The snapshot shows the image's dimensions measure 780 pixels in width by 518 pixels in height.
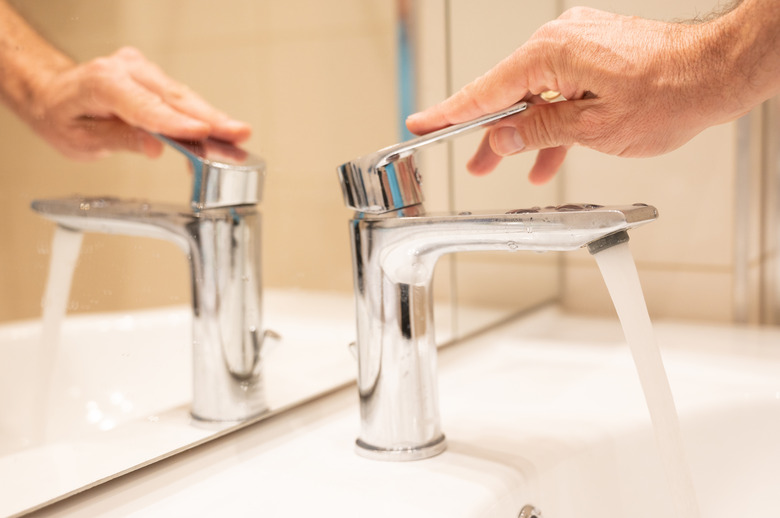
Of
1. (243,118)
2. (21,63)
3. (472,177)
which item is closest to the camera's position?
(21,63)

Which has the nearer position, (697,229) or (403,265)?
(403,265)

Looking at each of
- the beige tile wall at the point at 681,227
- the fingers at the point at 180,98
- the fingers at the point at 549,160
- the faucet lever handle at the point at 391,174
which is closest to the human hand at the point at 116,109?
the fingers at the point at 180,98

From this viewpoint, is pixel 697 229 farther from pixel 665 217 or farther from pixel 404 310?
Answer: pixel 404 310

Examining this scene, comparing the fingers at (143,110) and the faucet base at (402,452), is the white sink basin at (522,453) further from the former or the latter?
the fingers at (143,110)

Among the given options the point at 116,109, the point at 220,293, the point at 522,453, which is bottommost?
the point at 522,453

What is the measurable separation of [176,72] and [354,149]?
17 centimetres

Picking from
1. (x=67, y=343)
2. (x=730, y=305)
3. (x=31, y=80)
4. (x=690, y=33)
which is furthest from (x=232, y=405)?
(x=730, y=305)

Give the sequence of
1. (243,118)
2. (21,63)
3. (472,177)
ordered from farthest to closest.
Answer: (472,177)
(243,118)
(21,63)

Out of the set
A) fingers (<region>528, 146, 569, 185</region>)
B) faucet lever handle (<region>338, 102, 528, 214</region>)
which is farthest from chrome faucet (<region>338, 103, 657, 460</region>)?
fingers (<region>528, 146, 569, 185</region>)

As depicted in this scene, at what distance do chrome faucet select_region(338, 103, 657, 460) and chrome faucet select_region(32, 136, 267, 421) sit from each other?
2.6 inches

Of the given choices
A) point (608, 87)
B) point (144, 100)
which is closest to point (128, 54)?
point (144, 100)

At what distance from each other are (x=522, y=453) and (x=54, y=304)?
11.0 inches

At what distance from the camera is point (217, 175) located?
17.1 inches

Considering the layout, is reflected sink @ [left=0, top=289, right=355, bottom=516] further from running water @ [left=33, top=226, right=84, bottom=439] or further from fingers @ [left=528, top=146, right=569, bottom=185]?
fingers @ [left=528, top=146, right=569, bottom=185]
